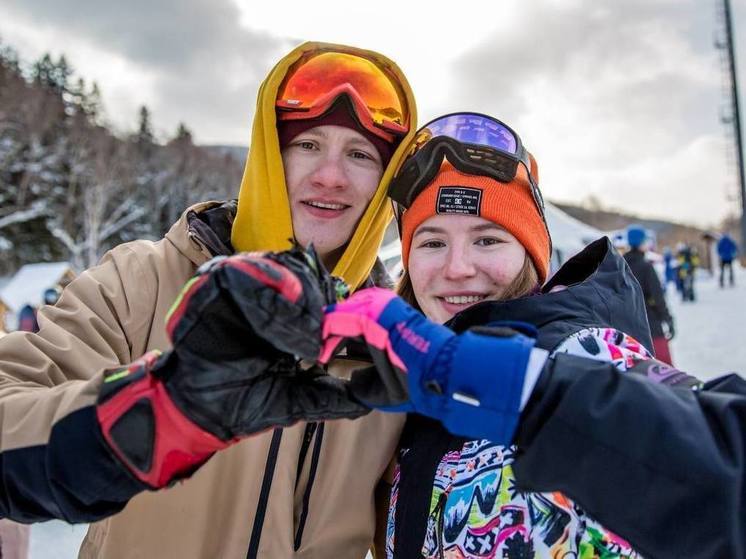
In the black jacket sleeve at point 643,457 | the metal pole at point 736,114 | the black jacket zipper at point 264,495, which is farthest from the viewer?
the metal pole at point 736,114

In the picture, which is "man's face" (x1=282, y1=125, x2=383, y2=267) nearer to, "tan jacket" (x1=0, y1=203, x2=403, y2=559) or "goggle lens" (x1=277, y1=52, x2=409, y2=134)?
"goggle lens" (x1=277, y1=52, x2=409, y2=134)

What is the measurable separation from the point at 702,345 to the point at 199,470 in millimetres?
10456

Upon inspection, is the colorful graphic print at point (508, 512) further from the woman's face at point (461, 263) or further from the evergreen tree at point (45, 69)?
the evergreen tree at point (45, 69)

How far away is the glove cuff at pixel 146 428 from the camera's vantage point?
95 centimetres

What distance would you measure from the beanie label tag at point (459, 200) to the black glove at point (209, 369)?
0.84 metres

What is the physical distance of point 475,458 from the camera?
1.36 m

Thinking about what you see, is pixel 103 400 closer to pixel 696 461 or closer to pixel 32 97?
pixel 696 461

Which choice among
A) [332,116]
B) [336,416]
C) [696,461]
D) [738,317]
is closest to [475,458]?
[336,416]

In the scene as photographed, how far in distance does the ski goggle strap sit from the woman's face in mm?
547

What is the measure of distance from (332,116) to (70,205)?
30.4 metres

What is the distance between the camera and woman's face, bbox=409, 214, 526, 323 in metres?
1.64

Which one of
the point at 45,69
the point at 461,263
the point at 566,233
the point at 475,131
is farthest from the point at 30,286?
the point at 45,69

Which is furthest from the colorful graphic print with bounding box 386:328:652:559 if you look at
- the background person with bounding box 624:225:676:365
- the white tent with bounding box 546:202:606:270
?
the white tent with bounding box 546:202:606:270

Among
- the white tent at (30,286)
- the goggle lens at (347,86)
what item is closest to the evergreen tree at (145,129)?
the white tent at (30,286)
